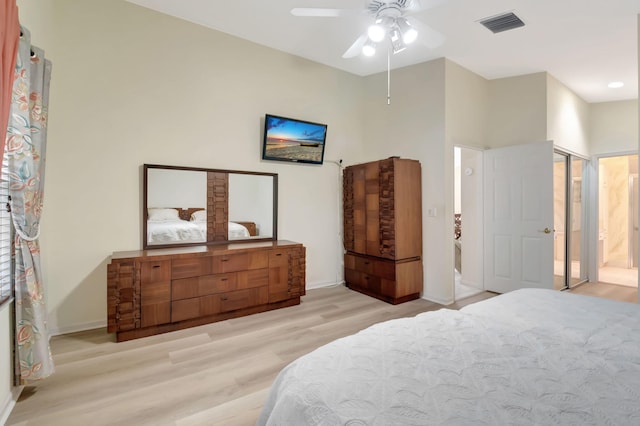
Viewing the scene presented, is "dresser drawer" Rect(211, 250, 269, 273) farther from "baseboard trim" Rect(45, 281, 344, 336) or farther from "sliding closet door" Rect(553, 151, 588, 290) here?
"sliding closet door" Rect(553, 151, 588, 290)

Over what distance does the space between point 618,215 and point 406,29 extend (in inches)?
256

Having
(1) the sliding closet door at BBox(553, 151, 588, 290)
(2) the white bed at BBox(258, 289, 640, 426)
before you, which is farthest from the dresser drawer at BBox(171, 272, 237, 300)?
(1) the sliding closet door at BBox(553, 151, 588, 290)

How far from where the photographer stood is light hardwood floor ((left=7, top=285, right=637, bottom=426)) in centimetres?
180

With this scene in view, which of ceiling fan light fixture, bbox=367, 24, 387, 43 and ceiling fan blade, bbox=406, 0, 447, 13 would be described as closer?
ceiling fan blade, bbox=406, 0, 447, 13

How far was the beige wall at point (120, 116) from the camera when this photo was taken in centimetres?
281

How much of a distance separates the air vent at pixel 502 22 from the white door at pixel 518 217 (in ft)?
4.90

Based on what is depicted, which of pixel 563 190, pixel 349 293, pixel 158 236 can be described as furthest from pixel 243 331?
pixel 563 190

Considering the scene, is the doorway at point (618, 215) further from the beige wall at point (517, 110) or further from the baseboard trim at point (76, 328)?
the baseboard trim at point (76, 328)

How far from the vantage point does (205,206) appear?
3.48 m

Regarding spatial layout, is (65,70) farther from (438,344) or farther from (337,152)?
(438,344)

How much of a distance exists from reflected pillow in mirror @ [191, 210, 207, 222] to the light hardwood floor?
1118mm

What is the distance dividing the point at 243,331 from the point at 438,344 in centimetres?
215

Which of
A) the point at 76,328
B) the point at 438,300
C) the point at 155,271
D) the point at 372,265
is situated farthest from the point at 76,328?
the point at 438,300

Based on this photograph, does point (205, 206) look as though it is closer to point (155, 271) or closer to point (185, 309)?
point (155, 271)
